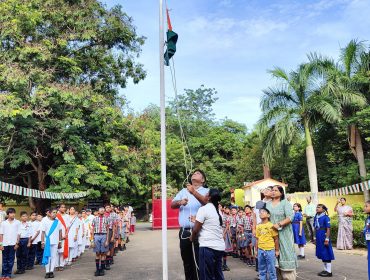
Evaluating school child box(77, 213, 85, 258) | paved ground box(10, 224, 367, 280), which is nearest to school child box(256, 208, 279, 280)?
paved ground box(10, 224, 367, 280)

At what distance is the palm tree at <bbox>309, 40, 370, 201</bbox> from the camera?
1894 centimetres

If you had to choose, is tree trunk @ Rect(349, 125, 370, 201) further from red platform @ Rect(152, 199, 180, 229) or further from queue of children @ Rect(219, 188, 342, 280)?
red platform @ Rect(152, 199, 180, 229)

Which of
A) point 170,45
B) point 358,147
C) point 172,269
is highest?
point 358,147

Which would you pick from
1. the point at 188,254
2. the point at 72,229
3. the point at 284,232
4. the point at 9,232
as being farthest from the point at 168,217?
the point at 188,254

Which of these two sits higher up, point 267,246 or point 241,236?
point 267,246

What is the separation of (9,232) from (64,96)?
30.9 feet

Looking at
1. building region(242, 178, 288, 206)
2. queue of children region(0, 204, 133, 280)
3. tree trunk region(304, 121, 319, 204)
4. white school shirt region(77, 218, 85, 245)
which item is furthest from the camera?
building region(242, 178, 288, 206)

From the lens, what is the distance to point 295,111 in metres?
19.7

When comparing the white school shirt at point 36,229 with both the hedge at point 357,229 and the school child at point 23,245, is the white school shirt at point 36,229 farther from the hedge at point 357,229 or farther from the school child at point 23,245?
the hedge at point 357,229

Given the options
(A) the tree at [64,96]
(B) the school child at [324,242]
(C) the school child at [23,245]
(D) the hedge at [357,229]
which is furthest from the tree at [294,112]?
(C) the school child at [23,245]

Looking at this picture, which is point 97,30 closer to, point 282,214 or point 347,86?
point 347,86

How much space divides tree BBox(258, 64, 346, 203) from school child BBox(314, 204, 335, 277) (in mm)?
10464

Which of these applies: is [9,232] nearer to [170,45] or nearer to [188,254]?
[188,254]

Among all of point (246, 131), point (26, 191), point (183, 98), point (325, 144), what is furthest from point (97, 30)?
point (183, 98)
